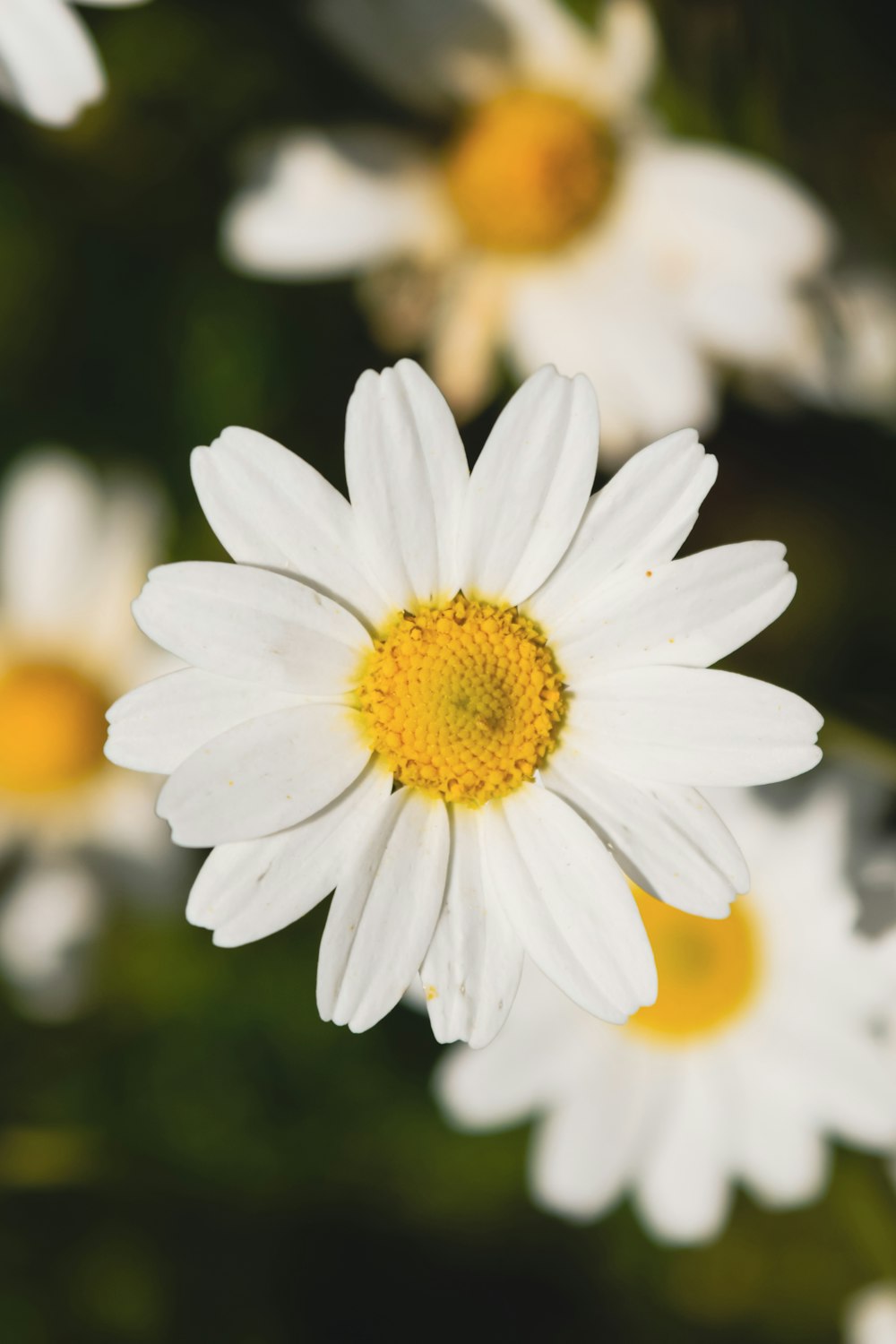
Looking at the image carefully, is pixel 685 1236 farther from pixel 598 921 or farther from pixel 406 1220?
pixel 598 921

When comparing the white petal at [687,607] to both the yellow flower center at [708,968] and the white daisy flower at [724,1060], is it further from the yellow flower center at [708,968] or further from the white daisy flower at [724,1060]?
the yellow flower center at [708,968]

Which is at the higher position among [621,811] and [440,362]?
[621,811]

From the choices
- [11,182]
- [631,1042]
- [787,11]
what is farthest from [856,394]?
[11,182]

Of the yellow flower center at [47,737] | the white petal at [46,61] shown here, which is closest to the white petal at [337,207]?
the white petal at [46,61]

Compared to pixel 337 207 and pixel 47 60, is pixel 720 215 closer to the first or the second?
pixel 337 207

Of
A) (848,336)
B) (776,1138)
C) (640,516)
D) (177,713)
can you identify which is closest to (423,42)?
(848,336)

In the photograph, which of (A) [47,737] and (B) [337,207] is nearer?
(B) [337,207]
